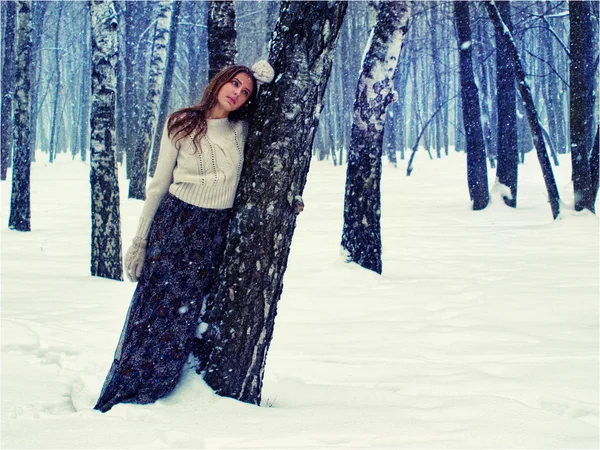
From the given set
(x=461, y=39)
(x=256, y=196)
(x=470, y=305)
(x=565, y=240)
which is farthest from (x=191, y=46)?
(x=256, y=196)

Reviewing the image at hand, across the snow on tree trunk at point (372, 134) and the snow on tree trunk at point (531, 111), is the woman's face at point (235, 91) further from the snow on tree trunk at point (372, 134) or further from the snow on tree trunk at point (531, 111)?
the snow on tree trunk at point (531, 111)

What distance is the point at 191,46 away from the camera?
83.0ft

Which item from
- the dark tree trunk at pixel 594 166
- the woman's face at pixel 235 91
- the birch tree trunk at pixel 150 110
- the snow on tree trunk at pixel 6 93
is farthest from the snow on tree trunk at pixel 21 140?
the dark tree trunk at pixel 594 166

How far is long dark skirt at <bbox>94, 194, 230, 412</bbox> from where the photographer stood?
9.21 feet

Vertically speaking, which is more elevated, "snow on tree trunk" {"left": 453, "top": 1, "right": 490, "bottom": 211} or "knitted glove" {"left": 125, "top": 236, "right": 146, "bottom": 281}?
"snow on tree trunk" {"left": 453, "top": 1, "right": 490, "bottom": 211}

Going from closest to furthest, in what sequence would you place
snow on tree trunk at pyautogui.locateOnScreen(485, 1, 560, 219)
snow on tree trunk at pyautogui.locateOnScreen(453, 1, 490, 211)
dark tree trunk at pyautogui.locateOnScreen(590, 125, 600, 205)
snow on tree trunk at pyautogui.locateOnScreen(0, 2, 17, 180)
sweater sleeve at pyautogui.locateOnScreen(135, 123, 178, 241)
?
sweater sleeve at pyautogui.locateOnScreen(135, 123, 178, 241) < dark tree trunk at pyautogui.locateOnScreen(590, 125, 600, 205) < snow on tree trunk at pyautogui.locateOnScreen(485, 1, 560, 219) < snow on tree trunk at pyautogui.locateOnScreen(453, 1, 490, 211) < snow on tree trunk at pyautogui.locateOnScreen(0, 2, 17, 180)

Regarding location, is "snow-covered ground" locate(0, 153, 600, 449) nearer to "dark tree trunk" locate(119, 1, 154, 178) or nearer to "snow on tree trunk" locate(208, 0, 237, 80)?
"snow on tree trunk" locate(208, 0, 237, 80)

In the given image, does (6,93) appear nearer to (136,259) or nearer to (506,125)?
(506,125)

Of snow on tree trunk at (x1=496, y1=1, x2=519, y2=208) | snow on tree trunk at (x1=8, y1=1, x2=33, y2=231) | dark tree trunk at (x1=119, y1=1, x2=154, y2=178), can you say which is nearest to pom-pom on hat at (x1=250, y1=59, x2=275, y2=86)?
snow on tree trunk at (x1=8, y1=1, x2=33, y2=231)

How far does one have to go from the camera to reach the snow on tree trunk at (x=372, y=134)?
650 cm

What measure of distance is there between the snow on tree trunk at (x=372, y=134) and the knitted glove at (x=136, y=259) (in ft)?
12.8

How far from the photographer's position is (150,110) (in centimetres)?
1404

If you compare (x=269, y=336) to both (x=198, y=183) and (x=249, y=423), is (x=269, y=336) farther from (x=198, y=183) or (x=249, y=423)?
(x=198, y=183)

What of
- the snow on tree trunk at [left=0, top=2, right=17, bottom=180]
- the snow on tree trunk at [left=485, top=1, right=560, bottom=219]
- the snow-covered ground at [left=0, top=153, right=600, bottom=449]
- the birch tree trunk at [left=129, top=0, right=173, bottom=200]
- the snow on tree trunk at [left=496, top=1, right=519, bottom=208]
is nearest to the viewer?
the snow-covered ground at [left=0, top=153, right=600, bottom=449]
